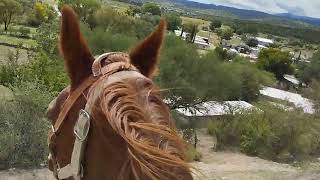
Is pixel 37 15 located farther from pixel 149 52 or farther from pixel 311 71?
pixel 149 52

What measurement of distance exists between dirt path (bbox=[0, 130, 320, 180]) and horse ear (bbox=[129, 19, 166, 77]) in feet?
12.2

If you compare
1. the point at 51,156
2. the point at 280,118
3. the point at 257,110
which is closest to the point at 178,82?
the point at 257,110

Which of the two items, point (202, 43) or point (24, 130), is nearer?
A: point (24, 130)

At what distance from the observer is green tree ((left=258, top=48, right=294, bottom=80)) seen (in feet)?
163

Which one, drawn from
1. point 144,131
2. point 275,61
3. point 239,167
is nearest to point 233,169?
point 239,167

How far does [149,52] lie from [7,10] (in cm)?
4988

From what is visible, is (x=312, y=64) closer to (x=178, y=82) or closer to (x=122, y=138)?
(x=178, y=82)

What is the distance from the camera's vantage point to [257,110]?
20.5 metres

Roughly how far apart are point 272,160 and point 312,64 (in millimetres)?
31219

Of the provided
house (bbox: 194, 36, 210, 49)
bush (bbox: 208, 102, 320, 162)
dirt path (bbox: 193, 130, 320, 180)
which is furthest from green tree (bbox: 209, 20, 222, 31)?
bush (bbox: 208, 102, 320, 162)

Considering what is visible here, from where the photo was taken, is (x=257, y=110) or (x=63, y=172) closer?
(x=63, y=172)

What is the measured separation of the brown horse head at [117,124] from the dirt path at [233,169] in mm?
3903

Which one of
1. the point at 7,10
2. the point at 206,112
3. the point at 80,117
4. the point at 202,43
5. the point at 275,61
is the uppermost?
the point at 80,117

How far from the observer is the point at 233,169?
14086mm
